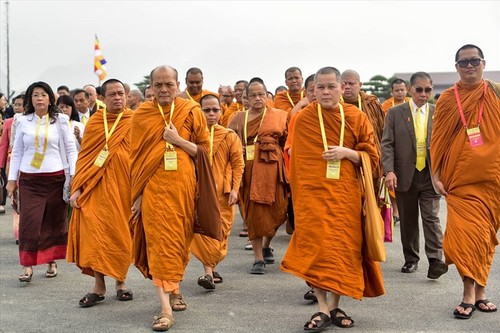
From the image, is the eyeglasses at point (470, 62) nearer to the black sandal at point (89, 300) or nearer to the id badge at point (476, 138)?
the id badge at point (476, 138)

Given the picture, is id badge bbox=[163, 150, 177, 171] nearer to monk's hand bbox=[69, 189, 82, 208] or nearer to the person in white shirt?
monk's hand bbox=[69, 189, 82, 208]

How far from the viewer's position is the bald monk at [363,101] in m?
7.59

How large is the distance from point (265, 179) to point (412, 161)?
1.59m

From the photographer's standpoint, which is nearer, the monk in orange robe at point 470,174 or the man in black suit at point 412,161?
the monk in orange robe at point 470,174

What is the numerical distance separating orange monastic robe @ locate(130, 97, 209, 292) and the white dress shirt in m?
1.78

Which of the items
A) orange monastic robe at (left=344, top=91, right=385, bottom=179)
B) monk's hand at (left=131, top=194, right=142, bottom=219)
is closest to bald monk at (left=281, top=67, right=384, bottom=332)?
monk's hand at (left=131, top=194, right=142, bottom=219)

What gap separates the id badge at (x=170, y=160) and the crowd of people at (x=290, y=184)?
0.06 feet

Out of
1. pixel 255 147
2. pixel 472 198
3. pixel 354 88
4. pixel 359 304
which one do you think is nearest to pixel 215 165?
pixel 255 147

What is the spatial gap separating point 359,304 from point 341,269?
1.00 metres

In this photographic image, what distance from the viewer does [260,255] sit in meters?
8.05

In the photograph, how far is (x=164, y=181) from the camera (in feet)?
19.2

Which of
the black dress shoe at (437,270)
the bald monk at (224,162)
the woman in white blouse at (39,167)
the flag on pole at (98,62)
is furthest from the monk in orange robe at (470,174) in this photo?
the flag on pole at (98,62)

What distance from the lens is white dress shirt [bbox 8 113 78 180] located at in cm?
750

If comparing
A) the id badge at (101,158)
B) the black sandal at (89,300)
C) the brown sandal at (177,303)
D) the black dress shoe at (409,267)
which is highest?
the id badge at (101,158)
